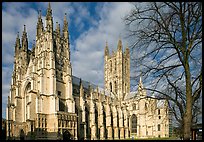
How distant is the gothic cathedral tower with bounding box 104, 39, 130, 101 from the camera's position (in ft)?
277

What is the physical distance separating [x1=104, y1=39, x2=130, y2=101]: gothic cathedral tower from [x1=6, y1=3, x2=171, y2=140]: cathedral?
1583 cm

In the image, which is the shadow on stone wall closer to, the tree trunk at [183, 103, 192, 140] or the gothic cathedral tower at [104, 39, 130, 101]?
the tree trunk at [183, 103, 192, 140]

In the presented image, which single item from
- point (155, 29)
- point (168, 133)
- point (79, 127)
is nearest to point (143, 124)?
point (168, 133)

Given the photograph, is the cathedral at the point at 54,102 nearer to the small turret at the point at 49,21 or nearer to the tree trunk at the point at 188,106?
the small turret at the point at 49,21

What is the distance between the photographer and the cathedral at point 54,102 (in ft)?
149

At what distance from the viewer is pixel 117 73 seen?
8700cm

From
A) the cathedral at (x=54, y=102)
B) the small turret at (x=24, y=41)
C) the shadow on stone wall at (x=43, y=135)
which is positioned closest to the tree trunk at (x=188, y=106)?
the cathedral at (x=54, y=102)

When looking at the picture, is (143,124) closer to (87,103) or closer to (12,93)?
(87,103)

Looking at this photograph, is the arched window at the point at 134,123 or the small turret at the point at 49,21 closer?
the small turret at the point at 49,21

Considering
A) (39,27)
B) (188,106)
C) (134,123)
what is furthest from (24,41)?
(188,106)

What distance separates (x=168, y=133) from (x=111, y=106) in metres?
17.8

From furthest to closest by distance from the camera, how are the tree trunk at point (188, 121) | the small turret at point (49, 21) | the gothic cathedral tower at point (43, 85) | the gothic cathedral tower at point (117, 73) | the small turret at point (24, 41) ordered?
the gothic cathedral tower at point (117, 73), the small turret at point (24, 41), the small turret at point (49, 21), the gothic cathedral tower at point (43, 85), the tree trunk at point (188, 121)

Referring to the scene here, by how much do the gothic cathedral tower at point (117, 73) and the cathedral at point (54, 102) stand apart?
15.8 m

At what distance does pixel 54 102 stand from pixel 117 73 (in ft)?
144
